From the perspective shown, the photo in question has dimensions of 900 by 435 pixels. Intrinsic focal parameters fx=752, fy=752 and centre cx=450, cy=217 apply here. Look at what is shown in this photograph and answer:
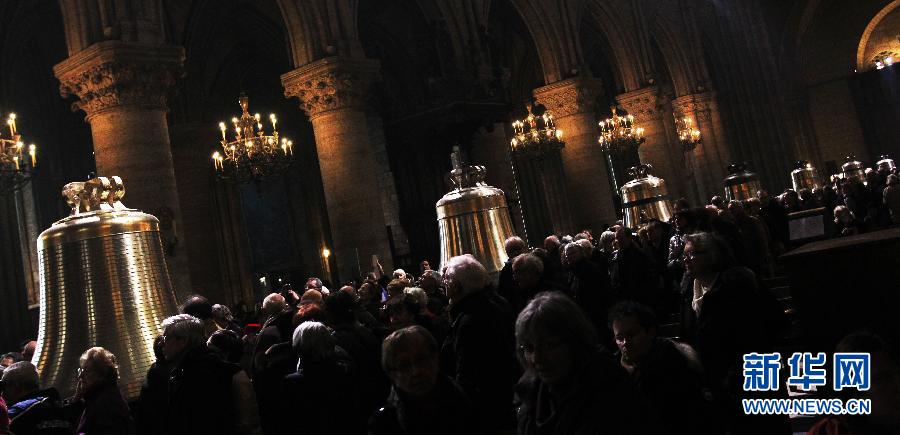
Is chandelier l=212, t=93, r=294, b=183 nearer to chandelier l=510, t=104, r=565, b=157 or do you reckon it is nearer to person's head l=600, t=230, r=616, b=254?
person's head l=600, t=230, r=616, b=254

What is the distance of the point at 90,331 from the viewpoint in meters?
3.57

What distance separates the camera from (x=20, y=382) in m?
3.71

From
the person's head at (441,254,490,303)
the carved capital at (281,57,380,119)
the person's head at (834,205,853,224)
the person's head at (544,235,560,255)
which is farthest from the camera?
the carved capital at (281,57,380,119)

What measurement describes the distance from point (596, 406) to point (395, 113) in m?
16.5

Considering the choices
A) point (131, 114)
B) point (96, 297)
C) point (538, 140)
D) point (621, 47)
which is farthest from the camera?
point (621, 47)

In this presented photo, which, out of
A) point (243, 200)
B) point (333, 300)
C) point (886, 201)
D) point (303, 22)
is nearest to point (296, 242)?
point (243, 200)

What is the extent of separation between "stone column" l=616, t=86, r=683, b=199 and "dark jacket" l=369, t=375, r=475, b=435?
21.0 meters

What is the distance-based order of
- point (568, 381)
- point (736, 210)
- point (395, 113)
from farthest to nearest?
point (395, 113) < point (736, 210) < point (568, 381)

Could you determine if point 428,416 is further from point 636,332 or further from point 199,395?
point 199,395

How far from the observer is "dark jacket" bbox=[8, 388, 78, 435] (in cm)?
354

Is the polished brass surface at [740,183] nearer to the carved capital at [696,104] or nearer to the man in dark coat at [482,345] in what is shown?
the carved capital at [696,104]

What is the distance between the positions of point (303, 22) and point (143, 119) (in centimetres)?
422

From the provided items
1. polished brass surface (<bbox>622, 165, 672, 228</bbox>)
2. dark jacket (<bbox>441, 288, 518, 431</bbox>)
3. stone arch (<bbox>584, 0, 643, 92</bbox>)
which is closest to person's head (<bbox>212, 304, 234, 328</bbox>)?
dark jacket (<bbox>441, 288, 518, 431</bbox>)

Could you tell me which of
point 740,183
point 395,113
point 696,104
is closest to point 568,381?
point 740,183
